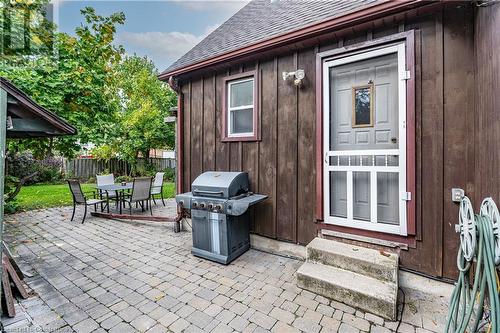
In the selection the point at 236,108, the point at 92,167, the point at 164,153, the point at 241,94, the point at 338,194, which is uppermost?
the point at 164,153

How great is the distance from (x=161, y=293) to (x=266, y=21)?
15.1ft

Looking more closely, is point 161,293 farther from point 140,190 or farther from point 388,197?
point 140,190

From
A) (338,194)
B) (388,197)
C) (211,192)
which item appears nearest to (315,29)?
(338,194)

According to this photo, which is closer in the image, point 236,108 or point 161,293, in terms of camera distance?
point 161,293

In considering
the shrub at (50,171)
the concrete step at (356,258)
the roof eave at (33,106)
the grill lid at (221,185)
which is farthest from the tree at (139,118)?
the concrete step at (356,258)

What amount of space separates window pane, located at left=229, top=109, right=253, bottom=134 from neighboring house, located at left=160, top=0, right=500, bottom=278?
0.02 meters

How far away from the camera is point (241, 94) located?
407 cm

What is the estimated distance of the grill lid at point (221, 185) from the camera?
3290 millimetres

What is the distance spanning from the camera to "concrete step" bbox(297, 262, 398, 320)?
2.18 meters

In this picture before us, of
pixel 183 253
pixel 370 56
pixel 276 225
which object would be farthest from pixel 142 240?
pixel 370 56

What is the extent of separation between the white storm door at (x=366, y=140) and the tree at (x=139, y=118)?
407 inches

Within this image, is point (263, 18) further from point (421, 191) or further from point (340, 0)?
point (421, 191)

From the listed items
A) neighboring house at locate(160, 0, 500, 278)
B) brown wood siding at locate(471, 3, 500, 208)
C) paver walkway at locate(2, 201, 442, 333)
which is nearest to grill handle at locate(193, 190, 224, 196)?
neighboring house at locate(160, 0, 500, 278)

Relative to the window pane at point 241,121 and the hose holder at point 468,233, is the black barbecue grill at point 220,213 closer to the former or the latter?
the window pane at point 241,121
